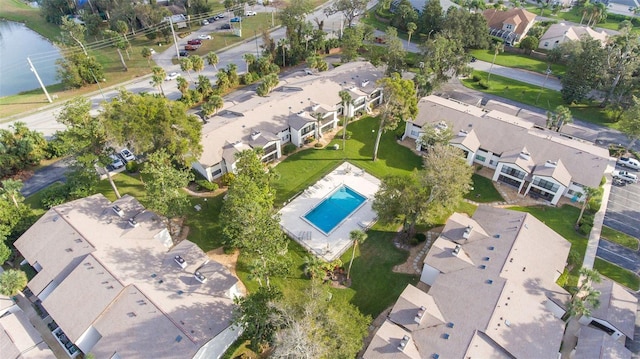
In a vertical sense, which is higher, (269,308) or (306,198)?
(269,308)

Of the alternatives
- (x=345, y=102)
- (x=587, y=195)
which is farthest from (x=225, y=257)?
(x=587, y=195)

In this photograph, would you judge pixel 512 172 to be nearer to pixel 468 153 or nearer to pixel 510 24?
pixel 468 153

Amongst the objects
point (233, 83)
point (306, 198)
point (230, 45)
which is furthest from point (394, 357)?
point (230, 45)

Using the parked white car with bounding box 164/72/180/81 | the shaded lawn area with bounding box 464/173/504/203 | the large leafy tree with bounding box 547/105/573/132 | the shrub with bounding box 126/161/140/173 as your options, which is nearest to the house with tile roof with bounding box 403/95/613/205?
the shaded lawn area with bounding box 464/173/504/203

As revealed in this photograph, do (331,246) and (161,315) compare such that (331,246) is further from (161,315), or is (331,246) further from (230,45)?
(230,45)

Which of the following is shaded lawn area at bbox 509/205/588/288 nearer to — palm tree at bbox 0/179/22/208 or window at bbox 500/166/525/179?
window at bbox 500/166/525/179

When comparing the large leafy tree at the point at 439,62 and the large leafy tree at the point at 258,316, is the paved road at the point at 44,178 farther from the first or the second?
the large leafy tree at the point at 439,62

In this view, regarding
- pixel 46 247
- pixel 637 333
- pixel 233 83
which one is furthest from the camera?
pixel 233 83
